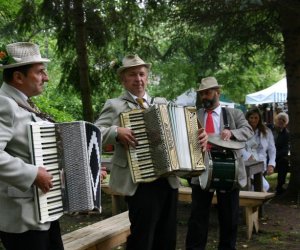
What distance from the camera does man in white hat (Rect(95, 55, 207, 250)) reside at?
12.3 feet

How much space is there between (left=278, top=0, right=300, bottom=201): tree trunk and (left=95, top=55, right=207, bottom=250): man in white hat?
4.90 meters

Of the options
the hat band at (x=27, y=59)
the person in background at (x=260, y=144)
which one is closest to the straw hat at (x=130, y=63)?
the hat band at (x=27, y=59)

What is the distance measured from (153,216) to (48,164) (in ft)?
4.07

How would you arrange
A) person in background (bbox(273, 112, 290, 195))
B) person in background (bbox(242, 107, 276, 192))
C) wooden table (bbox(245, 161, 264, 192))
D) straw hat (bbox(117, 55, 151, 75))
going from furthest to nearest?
person in background (bbox(273, 112, 290, 195))
person in background (bbox(242, 107, 276, 192))
wooden table (bbox(245, 161, 264, 192))
straw hat (bbox(117, 55, 151, 75))

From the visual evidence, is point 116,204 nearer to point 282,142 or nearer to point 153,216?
point 153,216

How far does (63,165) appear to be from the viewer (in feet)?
9.41

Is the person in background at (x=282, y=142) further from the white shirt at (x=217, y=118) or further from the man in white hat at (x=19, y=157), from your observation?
the man in white hat at (x=19, y=157)

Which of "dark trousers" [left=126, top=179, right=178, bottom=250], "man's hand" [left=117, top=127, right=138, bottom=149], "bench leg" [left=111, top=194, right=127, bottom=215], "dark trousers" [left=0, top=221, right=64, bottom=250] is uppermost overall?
"man's hand" [left=117, top=127, right=138, bottom=149]

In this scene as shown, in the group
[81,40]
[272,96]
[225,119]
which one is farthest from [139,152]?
[272,96]

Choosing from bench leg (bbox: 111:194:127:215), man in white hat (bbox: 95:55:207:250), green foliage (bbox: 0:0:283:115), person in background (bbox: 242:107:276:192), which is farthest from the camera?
green foliage (bbox: 0:0:283:115)

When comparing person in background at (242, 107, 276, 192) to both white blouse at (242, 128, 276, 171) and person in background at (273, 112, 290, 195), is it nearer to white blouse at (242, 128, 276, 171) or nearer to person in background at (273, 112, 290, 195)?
white blouse at (242, 128, 276, 171)

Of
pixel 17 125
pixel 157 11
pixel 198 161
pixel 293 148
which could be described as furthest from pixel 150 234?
pixel 157 11

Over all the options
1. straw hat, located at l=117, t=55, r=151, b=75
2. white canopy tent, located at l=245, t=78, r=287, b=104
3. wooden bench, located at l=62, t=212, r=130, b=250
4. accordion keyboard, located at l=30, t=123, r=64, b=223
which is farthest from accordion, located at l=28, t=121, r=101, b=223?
white canopy tent, located at l=245, t=78, r=287, b=104

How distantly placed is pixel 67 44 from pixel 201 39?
11.6ft
